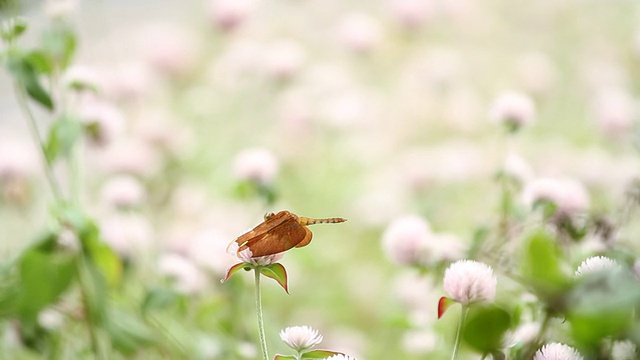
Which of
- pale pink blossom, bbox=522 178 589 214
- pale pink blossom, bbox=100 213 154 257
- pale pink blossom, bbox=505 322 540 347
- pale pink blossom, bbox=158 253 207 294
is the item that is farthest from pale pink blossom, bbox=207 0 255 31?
pale pink blossom, bbox=505 322 540 347

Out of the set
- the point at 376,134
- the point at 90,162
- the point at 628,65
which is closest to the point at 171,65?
the point at 90,162

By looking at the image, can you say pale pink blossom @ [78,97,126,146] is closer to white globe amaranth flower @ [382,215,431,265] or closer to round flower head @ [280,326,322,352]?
white globe amaranth flower @ [382,215,431,265]

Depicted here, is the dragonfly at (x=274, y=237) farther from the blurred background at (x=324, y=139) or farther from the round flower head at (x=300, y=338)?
the blurred background at (x=324, y=139)

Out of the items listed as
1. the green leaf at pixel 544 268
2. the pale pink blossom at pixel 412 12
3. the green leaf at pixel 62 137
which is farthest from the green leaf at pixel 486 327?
the pale pink blossom at pixel 412 12

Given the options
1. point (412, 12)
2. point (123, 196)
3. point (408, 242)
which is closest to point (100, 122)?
point (123, 196)

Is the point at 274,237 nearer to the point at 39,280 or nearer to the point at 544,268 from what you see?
the point at 544,268

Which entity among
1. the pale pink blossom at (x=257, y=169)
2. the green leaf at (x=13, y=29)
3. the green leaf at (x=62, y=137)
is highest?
the green leaf at (x=13, y=29)
